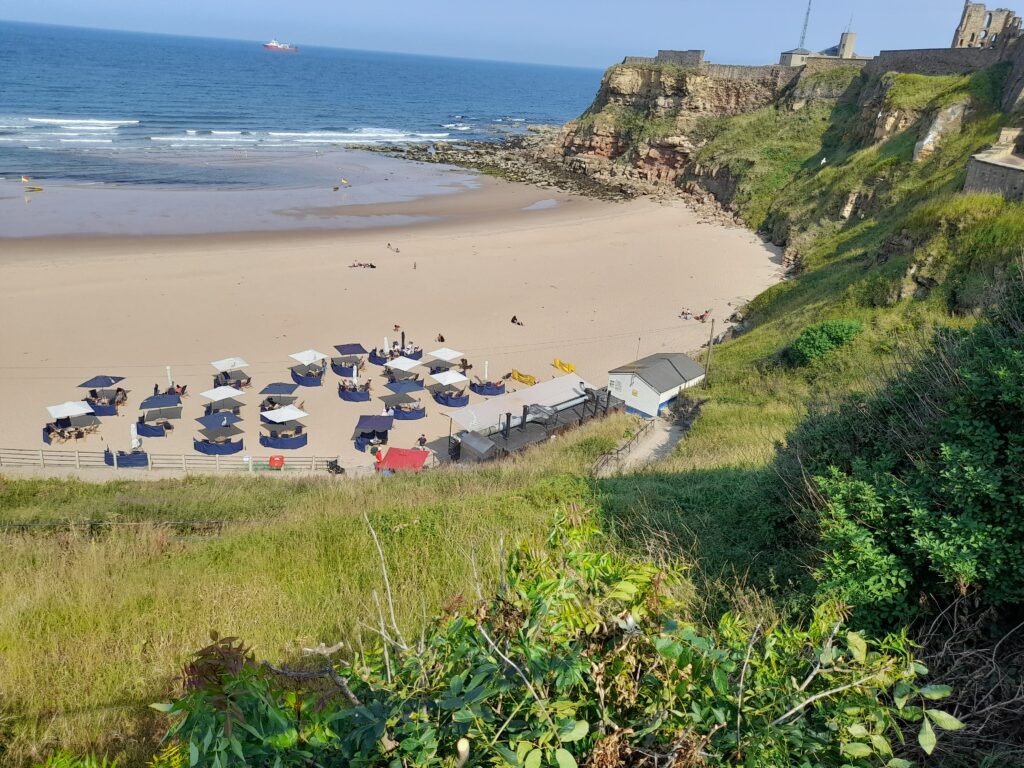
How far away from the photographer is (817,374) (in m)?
14.9

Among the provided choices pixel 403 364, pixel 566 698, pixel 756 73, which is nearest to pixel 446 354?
pixel 403 364

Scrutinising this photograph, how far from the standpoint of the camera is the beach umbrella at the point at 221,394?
1862 cm

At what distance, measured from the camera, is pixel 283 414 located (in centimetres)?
1803

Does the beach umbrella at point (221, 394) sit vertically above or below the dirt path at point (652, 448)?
below

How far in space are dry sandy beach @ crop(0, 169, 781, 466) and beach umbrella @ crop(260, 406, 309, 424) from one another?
0.80 metres

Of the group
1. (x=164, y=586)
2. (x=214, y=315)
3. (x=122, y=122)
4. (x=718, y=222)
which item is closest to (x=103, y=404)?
(x=214, y=315)

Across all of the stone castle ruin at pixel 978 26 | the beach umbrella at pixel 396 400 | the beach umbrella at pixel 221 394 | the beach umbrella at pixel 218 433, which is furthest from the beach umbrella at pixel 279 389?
the stone castle ruin at pixel 978 26

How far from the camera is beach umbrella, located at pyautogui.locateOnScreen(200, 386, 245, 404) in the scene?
1862 cm

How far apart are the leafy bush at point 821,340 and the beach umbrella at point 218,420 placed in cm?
1457

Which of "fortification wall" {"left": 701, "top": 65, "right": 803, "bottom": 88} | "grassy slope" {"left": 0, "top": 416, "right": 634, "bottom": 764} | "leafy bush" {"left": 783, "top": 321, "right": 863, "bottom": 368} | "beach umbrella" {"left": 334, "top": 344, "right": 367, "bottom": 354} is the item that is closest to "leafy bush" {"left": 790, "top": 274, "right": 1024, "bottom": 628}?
"grassy slope" {"left": 0, "top": 416, "right": 634, "bottom": 764}

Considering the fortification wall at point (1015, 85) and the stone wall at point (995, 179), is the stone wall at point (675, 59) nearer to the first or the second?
the fortification wall at point (1015, 85)

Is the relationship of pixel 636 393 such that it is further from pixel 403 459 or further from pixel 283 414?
pixel 283 414

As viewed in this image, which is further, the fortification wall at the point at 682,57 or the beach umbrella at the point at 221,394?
the fortification wall at the point at 682,57

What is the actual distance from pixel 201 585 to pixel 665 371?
46.4 feet
